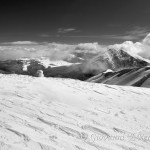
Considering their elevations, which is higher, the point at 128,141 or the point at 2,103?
the point at 2,103

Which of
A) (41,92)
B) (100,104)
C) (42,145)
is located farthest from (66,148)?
(41,92)

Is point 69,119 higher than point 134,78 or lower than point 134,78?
higher

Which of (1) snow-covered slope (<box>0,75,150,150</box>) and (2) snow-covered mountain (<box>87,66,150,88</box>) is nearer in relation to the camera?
(1) snow-covered slope (<box>0,75,150,150</box>)

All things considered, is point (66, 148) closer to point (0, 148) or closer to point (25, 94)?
point (0, 148)

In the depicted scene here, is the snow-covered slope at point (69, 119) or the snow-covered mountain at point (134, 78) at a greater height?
the snow-covered slope at point (69, 119)

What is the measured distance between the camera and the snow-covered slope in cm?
763

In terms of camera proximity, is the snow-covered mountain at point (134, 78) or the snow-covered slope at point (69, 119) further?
the snow-covered mountain at point (134, 78)

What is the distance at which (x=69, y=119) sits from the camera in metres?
9.98

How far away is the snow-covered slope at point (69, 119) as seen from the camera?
300 inches

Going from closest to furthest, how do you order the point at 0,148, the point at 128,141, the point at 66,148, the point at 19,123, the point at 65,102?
the point at 0,148 < the point at 66,148 < the point at 128,141 < the point at 19,123 < the point at 65,102

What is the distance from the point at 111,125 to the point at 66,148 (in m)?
3.49

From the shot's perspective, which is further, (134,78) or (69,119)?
(134,78)

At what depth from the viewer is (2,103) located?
37.0ft

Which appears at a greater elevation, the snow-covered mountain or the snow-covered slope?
the snow-covered slope
